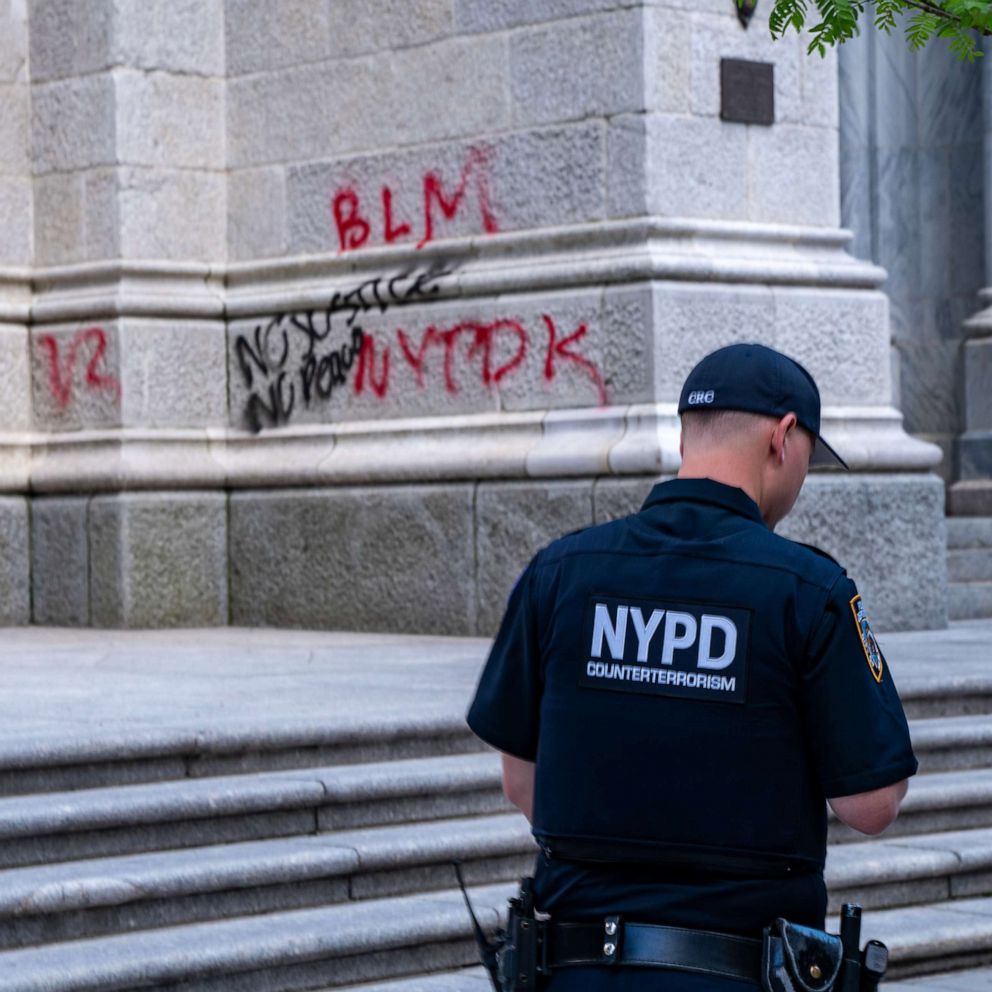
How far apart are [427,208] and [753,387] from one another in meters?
7.69

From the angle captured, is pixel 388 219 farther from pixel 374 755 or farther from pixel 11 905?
pixel 11 905

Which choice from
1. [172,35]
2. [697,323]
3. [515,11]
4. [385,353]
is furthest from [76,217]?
[697,323]

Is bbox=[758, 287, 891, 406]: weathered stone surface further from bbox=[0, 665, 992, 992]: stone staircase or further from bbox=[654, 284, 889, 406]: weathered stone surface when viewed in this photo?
bbox=[0, 665, 992, 992]: stone staircase

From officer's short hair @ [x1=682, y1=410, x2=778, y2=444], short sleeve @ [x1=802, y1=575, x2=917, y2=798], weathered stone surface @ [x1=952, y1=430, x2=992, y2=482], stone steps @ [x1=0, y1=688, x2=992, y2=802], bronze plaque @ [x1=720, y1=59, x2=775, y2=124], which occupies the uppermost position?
bronze plaque @ [x1=720, y1=59, x2=775, y2=124]

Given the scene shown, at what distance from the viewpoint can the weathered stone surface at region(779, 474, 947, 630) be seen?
32.1 ft

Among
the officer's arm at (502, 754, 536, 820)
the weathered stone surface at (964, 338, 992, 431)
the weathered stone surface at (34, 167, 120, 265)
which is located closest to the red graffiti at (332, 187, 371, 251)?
the weathered stone surface at (34, 167, 120, 265)

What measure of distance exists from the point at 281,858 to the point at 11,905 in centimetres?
77

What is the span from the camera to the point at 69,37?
37.3 ft

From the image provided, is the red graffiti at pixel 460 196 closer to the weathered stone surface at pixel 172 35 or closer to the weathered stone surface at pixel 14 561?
the weathered stone surface at pixel 172 35

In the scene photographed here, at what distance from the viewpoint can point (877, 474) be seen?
396 inches

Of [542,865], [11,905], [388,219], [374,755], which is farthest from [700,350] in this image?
[542,865]

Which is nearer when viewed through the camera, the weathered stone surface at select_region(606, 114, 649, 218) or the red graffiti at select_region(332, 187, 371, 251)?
the weathered stone surface at select_region(606, 114, 649, 218)

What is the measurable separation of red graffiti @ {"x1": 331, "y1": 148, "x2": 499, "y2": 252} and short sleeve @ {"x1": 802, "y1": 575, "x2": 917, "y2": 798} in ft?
24.5

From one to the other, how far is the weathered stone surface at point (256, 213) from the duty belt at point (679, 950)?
28.1ft
